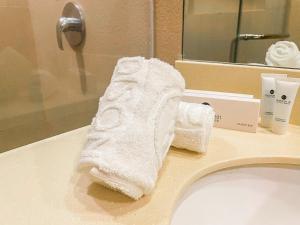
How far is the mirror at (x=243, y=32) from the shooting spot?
0.60m

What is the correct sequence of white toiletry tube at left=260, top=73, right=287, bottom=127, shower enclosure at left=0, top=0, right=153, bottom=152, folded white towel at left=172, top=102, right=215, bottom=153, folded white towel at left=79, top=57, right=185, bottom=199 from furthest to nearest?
shower enclosure at left=0, top=0, right=153, bottom=152 < white toiletry tube at left=260, top=73, right=287, bottom=127 < folded white towel at left=172, top=102, right=215, bottom=153 < folded white towel at left=79, top=57, right=185, bottom=199

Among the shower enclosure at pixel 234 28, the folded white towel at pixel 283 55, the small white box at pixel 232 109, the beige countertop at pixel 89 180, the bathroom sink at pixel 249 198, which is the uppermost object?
the shower enclosure at pixel 234 28

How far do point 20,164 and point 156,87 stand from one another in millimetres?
285

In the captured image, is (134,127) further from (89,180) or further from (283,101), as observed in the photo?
(283,101)

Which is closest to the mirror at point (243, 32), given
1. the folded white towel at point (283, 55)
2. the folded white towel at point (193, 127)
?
the folded white towel at point (283, 55)

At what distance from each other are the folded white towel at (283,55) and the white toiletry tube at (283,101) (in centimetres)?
6

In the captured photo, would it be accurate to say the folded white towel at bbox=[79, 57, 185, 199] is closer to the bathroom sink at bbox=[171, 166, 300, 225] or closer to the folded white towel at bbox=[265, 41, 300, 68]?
the bathroom sink at bbox=[171, 166, 300, 225]

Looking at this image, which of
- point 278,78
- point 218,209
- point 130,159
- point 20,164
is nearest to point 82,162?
point 130,159

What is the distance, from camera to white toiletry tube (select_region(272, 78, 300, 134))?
53cm

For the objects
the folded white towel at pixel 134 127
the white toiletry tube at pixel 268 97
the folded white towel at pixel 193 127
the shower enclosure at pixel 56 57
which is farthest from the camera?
the shower enclosure at pixel 56 57

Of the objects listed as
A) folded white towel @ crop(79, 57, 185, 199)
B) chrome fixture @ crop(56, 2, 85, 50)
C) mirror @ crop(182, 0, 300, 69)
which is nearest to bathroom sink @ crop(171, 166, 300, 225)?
folded white towel @ crop(79, 57, 185, 199)

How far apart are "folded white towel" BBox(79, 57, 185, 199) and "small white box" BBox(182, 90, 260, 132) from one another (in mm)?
150

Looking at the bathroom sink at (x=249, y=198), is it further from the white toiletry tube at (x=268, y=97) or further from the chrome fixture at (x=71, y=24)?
the chrome fixture at (x=71, y=24)

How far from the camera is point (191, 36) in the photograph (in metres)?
0.70
